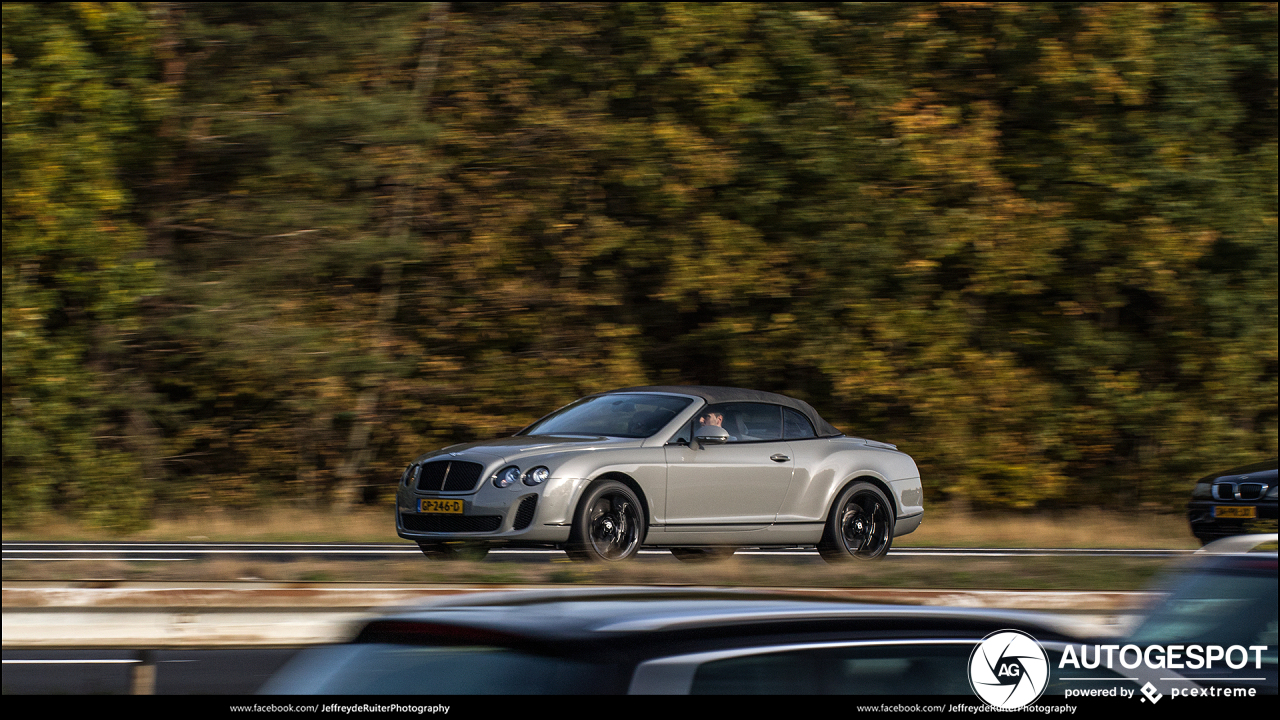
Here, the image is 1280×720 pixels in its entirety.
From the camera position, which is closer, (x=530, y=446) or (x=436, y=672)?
(x=436, y=672)

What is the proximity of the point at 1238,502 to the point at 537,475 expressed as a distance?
24.3 feet

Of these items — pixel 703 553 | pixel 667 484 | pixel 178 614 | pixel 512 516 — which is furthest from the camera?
pixel 703 553

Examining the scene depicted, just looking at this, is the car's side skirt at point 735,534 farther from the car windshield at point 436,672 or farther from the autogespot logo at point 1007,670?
the autogespot logo at point 1007,670

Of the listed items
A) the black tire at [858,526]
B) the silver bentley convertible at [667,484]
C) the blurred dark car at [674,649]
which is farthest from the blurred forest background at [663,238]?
the blurred dark car at [674,649]

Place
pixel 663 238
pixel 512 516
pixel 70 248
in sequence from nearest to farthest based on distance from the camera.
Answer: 1. pixel 512 516
2. pixel 70 248
3. pixel 663 238

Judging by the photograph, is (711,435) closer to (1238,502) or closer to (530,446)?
(530,446)

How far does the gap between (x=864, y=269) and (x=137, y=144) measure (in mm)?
10337

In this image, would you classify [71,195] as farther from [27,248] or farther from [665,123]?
[665,123]

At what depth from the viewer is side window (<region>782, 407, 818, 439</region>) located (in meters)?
12.0

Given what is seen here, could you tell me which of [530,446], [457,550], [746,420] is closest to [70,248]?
[457,550]

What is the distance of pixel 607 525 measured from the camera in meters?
10.8

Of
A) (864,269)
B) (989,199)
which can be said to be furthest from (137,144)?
(989,199)

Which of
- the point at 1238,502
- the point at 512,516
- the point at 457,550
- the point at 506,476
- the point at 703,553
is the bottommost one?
the point at 703,553

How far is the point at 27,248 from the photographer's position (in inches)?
724
